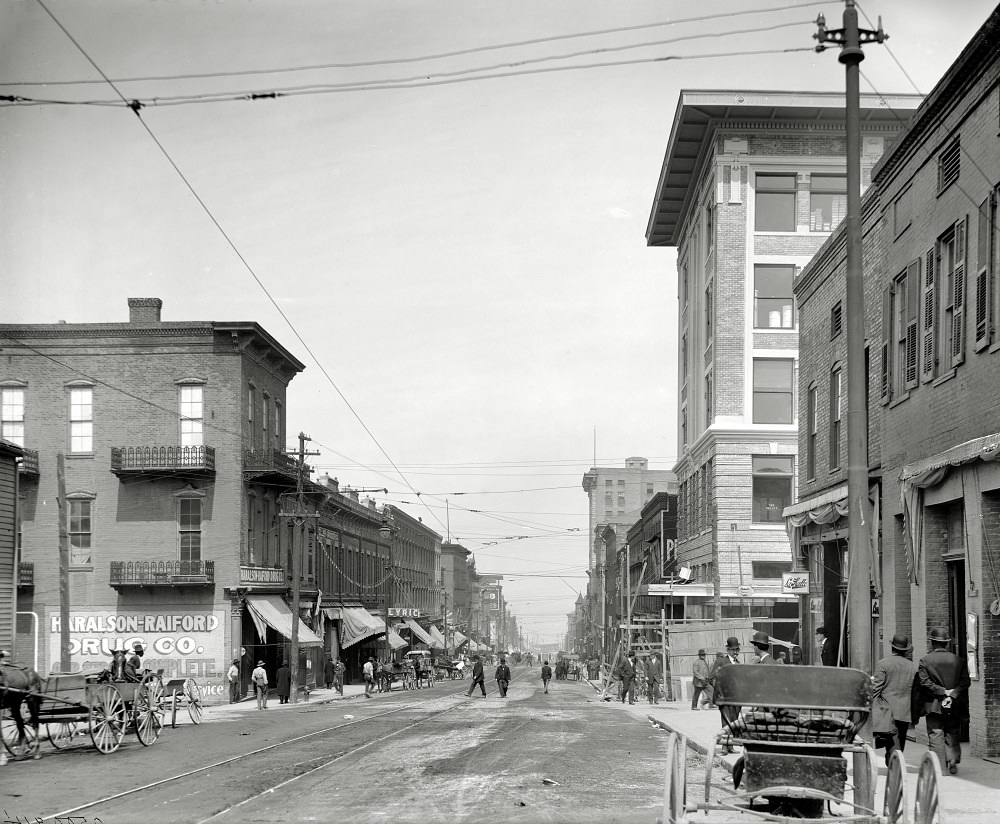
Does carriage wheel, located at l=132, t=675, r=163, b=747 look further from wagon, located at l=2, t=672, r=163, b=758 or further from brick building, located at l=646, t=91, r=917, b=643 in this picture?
brick building, located at l=646, t=91, r=917, b=643

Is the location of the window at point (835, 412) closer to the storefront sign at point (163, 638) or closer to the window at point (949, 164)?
the window at point (949, 164)

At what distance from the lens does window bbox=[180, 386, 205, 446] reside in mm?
42781

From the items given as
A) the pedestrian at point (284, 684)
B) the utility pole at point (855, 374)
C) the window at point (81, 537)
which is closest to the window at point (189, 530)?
the window at point (81, 537)

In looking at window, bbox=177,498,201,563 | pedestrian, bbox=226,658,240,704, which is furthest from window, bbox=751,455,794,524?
window, bbox=177,498,201,563

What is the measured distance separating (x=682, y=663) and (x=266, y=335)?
19.7 metres

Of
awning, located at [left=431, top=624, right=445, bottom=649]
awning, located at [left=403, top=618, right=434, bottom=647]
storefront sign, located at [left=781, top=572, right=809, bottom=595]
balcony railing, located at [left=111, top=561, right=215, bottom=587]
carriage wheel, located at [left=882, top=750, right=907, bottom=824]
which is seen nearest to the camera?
carriage wheel, located at [left=882, top=750, right=907, bottom=824]

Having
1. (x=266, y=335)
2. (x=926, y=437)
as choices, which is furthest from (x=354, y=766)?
(x=266, y=335)

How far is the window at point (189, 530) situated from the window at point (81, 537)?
3246 millimetres

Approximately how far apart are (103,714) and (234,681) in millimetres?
22397

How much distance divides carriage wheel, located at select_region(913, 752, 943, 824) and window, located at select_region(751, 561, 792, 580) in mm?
35761

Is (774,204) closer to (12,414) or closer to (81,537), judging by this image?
(81,537)

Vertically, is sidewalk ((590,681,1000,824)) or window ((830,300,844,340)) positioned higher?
window ((830,300,844,340))

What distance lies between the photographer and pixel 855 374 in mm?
12086

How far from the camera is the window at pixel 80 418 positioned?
4284cm
